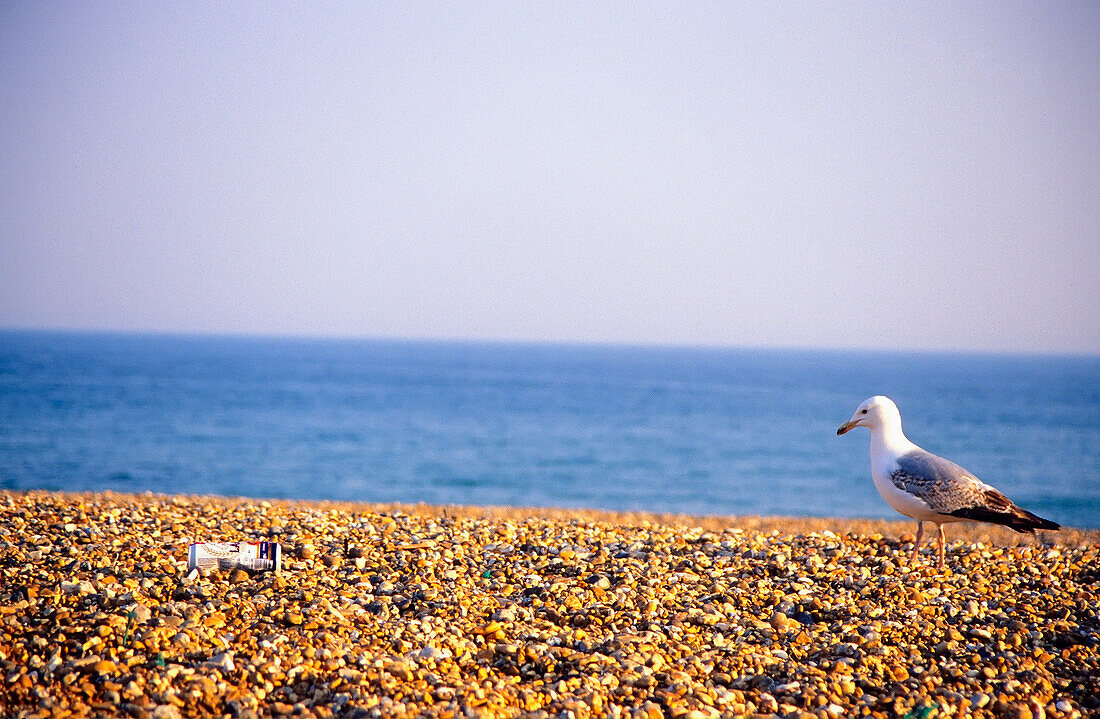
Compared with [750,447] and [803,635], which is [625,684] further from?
[750,447]

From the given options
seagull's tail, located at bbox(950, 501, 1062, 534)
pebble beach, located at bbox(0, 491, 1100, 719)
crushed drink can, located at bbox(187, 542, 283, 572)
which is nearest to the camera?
pebble beach, located at bbox(0, 491, 1100, 719)

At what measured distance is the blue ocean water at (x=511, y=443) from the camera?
90.9 feet

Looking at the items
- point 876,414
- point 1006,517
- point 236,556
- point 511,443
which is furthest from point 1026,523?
point 511,443

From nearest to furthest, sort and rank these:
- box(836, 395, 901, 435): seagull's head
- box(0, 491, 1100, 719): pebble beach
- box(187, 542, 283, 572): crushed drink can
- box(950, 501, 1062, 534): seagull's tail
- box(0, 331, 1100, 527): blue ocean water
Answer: box(0, 491, 1100, 719): pebble beach → box(187, 542, 283, 572): crushed drink can → box(950, 501, 1062, 534): seagull's tail → box(836, 395, 901, 435): seagull's head → box(0, 331, 1100, 527): blue ocean water

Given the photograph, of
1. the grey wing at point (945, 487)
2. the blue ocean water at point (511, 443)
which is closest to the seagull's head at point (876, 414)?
the grey wing at point (945, 487)

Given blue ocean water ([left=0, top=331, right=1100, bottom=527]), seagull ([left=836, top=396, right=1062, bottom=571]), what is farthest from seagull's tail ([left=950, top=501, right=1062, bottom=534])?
blue ocean water ([left=0, top=331, right=1100, bottom=527])

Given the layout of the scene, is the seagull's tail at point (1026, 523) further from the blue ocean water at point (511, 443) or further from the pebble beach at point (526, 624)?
the blue ocean water at point (511, 443)

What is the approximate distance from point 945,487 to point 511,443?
35451 millimetres

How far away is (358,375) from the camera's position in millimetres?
96375

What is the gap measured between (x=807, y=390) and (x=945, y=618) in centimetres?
8364

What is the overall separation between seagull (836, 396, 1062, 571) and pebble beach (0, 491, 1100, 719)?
1.27ft

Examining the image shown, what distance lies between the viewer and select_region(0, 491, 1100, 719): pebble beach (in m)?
4.42

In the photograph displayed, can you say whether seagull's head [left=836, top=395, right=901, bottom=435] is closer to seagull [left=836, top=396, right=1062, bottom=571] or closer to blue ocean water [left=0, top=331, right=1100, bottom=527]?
seagull [left=836, top=396, right=1062, bottom=571]

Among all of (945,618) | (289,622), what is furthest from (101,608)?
(945,618)
